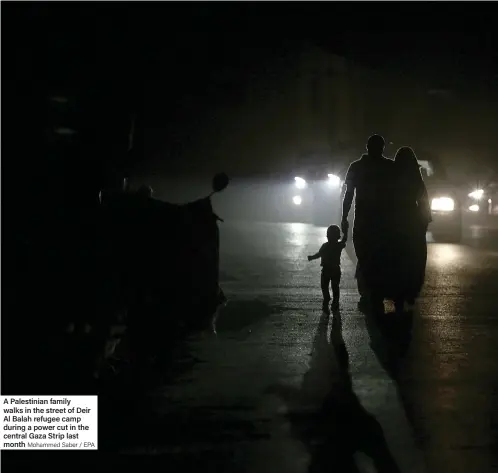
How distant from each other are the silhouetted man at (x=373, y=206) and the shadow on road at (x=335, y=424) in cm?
189

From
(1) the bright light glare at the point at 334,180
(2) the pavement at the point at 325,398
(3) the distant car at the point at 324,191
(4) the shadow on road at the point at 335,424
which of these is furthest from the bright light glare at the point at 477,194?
(4) the shadow on road at the point at 335,424

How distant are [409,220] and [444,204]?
61.2ft

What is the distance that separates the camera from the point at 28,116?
22.2 ft

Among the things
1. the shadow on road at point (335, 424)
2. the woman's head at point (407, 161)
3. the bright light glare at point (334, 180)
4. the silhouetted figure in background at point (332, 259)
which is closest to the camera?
the shadow on road at point (335, 424)

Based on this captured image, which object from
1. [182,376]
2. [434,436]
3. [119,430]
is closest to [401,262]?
[182,376]

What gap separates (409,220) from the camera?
8711 mm

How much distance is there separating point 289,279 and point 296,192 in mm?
41752

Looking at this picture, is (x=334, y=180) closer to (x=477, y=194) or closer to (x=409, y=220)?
(x=477, y=194)

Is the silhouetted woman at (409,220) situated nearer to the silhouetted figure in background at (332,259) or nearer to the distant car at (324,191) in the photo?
the silhouetted figure in background at (332,259)

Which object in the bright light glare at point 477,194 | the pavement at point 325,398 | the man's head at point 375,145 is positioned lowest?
the pavement at point 325,398
